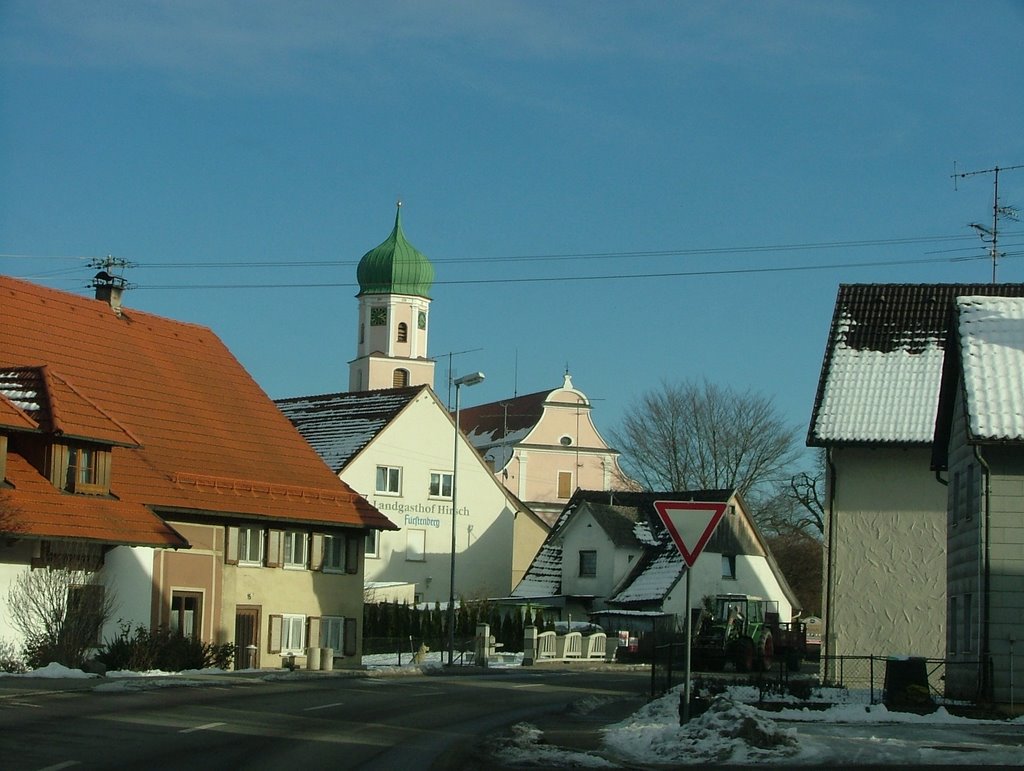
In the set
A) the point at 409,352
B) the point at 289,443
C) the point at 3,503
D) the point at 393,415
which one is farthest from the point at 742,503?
the point at 409,352

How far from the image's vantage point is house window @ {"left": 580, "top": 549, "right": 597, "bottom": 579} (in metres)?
63.1

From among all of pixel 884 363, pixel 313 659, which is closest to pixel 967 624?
pixel 884 363

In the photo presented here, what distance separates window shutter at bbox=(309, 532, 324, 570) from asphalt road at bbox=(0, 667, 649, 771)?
11837 millimetres

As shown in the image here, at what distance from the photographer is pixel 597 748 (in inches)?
723

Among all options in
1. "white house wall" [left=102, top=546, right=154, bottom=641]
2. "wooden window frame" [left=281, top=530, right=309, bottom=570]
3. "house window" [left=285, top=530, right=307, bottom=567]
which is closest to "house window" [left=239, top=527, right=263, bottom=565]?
"wooden window frame" [left=281, top=530, right=309, bottom=570]

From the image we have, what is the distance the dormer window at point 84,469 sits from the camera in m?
34.6

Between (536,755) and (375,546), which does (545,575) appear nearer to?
(375,546)

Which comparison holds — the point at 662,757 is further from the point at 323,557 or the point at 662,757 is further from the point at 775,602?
the point at 775,602

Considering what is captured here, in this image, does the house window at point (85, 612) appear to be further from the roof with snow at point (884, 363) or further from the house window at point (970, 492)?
the house window at point (970, 492)

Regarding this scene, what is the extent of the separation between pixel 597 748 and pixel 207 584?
2266cm

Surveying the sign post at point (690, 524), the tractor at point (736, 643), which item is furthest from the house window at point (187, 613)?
the sign post at point (690, 524)

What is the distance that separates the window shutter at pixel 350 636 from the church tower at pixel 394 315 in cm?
7107

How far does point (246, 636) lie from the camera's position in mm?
40594

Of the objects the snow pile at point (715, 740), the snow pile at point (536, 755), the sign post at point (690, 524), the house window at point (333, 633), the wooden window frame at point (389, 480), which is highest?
the wooden window frame at point (389, 480)
